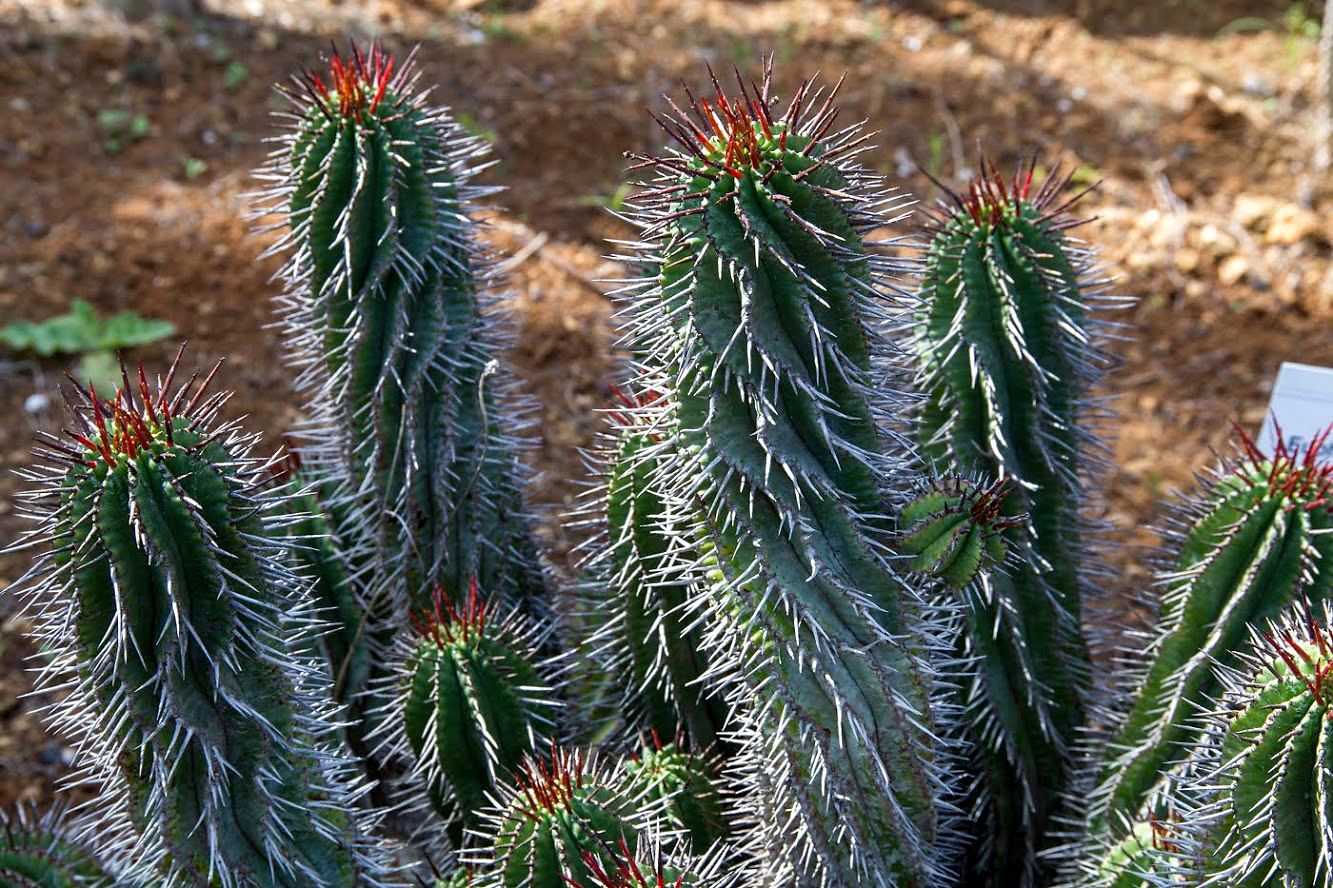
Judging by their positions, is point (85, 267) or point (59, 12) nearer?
point (85, 267)

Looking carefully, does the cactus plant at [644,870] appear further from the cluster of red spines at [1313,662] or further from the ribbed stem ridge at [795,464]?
the cluster of red spines at [1313,662]

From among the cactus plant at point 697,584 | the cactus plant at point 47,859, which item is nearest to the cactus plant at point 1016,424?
the cactus plant at point 697,584

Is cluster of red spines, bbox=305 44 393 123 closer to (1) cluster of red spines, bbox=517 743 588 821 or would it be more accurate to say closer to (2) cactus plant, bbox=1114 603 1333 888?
(1) cluster of red spines, bbox=517 743 588 821

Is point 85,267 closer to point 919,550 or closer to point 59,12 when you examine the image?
point 59,12

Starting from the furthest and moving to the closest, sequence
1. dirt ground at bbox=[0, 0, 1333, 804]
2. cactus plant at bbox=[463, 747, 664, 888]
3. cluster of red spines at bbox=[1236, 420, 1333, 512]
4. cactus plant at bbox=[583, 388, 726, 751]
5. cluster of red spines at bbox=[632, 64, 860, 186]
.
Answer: dirt ground at bbox=[0, 0, 1333, 804] < cactus plant at bbox=[583, 388, 726, 751] < cluster of red spines at bbox=[1236, 420, 1333, 512] < cactus plant at bbox=[463, 747, 664, 888] < cluster of red spines at bbox=[632, 64, 860, 186]

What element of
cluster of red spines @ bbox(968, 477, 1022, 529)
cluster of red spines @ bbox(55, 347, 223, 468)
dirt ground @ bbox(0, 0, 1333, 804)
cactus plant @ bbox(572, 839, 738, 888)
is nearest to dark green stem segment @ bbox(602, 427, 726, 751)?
cactus plant @ bbox(572, 839, 738, 888)

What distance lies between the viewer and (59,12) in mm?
6055

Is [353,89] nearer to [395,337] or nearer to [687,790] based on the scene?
[395,337]

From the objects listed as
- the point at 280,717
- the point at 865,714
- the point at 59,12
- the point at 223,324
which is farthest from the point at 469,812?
the point at 59,12

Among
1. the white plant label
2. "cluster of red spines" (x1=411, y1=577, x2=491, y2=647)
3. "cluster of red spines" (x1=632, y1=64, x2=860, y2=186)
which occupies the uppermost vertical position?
"cluster of red spines" (x1=632, y1=64, x2=860, y2=186)

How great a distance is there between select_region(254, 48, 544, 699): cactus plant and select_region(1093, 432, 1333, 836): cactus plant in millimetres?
1226

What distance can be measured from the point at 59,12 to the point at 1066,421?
581cm

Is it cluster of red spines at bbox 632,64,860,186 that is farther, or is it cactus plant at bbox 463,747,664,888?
cactus plant at bbox 463,747,664,888

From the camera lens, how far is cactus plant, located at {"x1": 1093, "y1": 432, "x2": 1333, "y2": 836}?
1.90m
